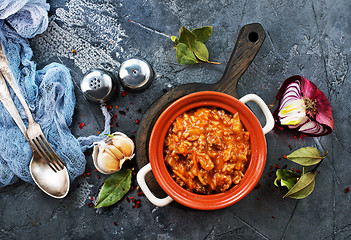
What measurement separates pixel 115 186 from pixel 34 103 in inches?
34.5

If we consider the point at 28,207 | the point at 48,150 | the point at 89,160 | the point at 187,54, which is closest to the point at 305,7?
the point at 187,54

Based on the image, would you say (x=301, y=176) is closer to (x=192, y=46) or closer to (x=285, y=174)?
(x=285, y=174)

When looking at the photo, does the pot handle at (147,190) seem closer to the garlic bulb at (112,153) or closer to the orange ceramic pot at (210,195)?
the orange ceramic pot at (210,195)

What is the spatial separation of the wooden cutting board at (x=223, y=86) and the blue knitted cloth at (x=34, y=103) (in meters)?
0.34

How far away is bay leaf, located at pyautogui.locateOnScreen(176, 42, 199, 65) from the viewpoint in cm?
209

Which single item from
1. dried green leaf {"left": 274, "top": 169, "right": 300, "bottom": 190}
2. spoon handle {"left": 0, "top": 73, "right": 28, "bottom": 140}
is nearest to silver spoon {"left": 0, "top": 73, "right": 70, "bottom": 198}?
spoon handle {"left": 0, "top": 73, "right": 28, "bottom": 140}

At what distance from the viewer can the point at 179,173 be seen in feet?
5.72

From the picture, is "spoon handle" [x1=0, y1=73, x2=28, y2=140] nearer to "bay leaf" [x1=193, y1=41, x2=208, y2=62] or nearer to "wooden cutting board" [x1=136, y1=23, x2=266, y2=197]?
"wooden cutting board" [x1=136, y1=23, x2=266, y2=197]

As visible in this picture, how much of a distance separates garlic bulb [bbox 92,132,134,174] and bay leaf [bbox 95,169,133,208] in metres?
0.07

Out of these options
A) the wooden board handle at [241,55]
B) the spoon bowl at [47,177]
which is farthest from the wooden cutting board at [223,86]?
the spoon bowl at [47,177]

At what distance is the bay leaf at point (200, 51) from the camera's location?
2.13m

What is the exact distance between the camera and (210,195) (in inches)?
70.0

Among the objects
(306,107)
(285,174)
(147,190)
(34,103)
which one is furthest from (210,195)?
(34,103)

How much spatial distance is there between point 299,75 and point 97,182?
1.78 metres
